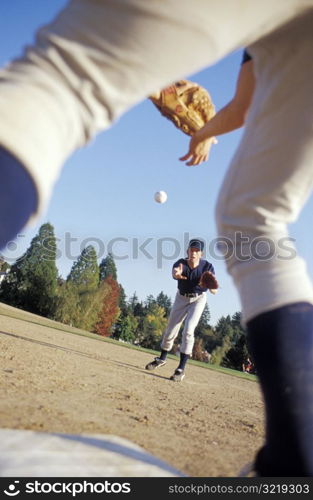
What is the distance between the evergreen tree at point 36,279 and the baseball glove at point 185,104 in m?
39.3

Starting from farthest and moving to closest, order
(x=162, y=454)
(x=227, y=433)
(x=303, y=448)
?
(x=227, y=433) < (x=162, y=454) < (x=303, y=448)

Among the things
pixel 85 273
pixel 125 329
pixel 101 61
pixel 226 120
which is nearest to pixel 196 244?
pixel 226 120

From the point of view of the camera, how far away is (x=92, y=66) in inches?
23.5

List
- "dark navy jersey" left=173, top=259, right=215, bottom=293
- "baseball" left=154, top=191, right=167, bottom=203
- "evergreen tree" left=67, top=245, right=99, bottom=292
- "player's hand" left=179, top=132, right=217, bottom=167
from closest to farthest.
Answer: "player's hand" left=179, top=132, right=217, bottom=167
"dark navy jersey" left=173, top=259, right=215, bottom=293
"baseball" left=154, top=191, right=167, bottom=203
"evergreen tree" left=67, top=245, right=99, bottom=292

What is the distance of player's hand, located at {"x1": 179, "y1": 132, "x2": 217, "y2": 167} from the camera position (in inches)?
59.8

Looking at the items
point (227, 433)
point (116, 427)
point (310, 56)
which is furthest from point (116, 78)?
point (227, 433)

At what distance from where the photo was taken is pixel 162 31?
620 millimetres

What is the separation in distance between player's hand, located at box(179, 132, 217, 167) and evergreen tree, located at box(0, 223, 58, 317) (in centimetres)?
3926

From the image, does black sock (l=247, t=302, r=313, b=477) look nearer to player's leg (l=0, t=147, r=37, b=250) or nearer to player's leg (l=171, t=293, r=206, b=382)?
player's leg (l=0, t=147, r=37, b=250)

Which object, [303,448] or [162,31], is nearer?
[162,31]

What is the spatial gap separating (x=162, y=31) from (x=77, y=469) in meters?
0.95

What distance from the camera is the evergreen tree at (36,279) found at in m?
41.2

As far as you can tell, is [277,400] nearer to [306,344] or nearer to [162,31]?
[306,344]

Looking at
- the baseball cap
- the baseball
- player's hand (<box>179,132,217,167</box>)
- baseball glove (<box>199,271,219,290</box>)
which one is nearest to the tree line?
the baseball
